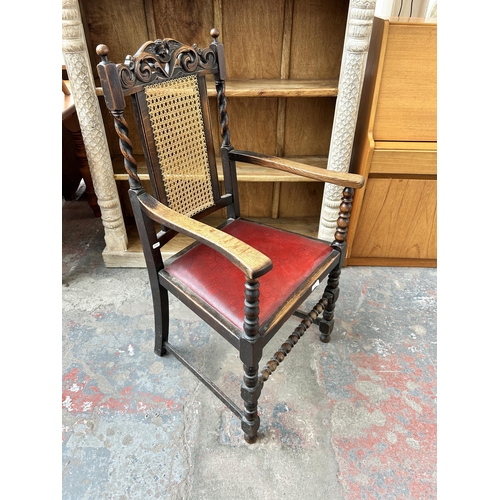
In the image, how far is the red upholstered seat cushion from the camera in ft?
3.86

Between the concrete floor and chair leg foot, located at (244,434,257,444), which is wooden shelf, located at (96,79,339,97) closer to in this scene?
the concrete floor

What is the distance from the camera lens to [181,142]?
4.38 ft

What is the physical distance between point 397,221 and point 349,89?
30.9 inches

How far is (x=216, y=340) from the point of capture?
5.78 feet

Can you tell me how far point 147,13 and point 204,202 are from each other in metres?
1.10

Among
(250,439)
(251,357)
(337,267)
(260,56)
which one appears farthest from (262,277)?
(260,56)

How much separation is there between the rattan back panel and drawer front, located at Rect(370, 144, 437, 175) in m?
0.90

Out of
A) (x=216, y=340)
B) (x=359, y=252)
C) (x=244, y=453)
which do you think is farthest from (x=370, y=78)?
(x=244, y=453)

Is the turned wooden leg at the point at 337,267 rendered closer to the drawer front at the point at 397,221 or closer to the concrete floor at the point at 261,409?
the concrete floor at the point at 261,409

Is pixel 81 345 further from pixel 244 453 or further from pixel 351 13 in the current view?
A: pixel 351 13

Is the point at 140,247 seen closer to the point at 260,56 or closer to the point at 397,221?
the point at 260,56

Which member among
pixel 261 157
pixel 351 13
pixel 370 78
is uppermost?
pixel 351 13

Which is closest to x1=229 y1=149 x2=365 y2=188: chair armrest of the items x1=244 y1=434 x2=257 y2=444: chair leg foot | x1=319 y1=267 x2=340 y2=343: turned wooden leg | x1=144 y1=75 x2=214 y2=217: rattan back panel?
x1=144 y1=75 x2=214 y2=217: rattan back panel

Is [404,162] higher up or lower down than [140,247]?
higher up
